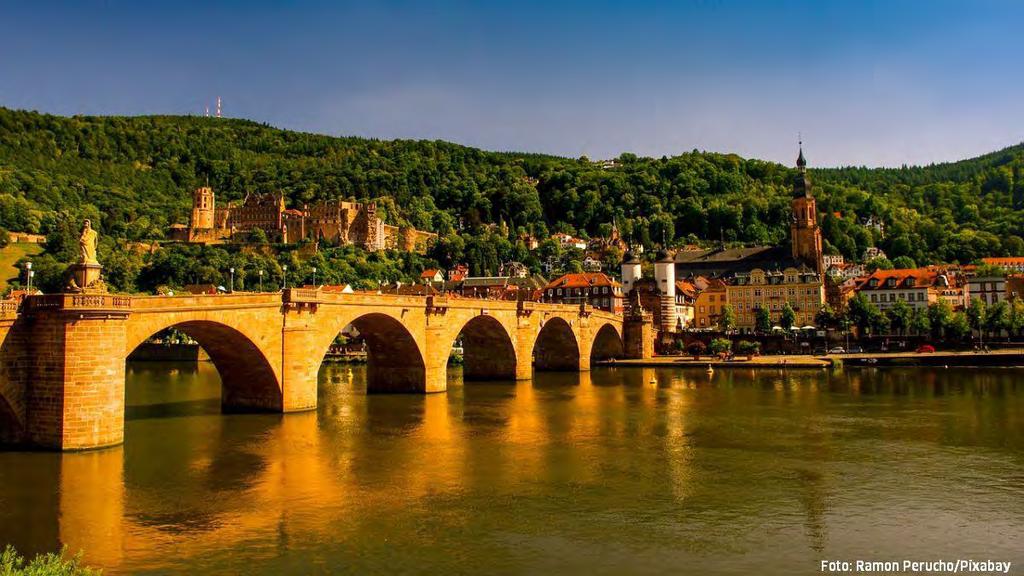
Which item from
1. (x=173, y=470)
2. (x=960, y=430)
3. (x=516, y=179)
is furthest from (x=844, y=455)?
(x=516, y=179)

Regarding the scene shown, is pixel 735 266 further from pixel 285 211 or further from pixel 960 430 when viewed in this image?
pixel 285 211

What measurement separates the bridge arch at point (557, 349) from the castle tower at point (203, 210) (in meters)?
107

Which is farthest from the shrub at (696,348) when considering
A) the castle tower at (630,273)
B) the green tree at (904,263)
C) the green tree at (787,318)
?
the green tree at (904,263)

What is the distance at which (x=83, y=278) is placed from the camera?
87.5 ft

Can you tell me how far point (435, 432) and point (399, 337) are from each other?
42.8 ft

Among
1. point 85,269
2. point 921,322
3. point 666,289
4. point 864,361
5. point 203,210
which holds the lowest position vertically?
point 864,361

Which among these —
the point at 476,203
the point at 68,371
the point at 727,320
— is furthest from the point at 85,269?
the point at 476,203

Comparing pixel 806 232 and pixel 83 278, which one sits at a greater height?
pixel 806 232

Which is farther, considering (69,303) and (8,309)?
(69,303)

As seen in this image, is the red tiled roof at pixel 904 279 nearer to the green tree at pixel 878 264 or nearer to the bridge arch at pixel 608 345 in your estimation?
the green tree at pixel 878 264

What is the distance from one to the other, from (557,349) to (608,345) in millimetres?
12725

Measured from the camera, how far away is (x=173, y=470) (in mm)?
25500

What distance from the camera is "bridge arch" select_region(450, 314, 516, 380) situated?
58.2 m

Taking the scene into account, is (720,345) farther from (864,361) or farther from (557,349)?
(557,349)
